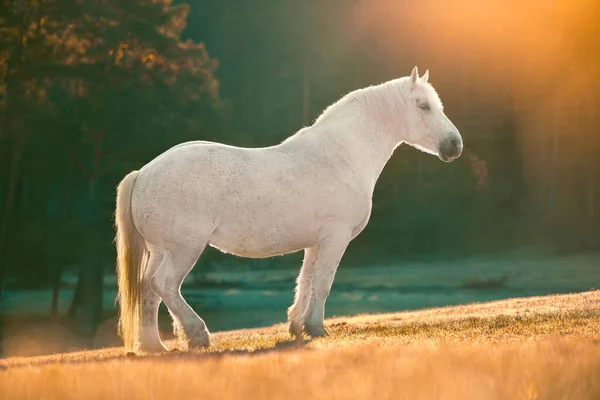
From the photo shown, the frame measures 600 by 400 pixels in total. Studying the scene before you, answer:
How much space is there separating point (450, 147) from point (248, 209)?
2.82m

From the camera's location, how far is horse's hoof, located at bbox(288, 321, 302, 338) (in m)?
10.1

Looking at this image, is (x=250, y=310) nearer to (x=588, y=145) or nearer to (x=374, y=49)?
(x=374, y=49)

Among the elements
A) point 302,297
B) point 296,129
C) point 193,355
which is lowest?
point 193,355

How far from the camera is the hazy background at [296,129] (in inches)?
1251

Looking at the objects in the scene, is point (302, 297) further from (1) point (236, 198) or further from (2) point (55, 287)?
(2) point (55, 287)

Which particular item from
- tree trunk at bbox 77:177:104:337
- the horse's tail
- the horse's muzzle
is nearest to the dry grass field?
the horse's tail

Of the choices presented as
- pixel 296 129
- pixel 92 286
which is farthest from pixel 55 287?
pixel 296 129

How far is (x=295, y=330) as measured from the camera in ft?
33.3

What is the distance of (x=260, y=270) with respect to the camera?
4934cm

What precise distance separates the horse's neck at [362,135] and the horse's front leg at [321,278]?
98cm

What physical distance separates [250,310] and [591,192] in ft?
75.7

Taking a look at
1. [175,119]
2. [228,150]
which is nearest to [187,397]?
[228,150]

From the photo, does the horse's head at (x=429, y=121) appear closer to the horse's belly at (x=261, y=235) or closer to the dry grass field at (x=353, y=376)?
the horse's belly at (x=261, y=235)

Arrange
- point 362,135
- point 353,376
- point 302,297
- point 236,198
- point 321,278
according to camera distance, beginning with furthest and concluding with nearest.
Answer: point 362,135 → point 302,297 → point 321,278 → point 236,198 → point 353,376
